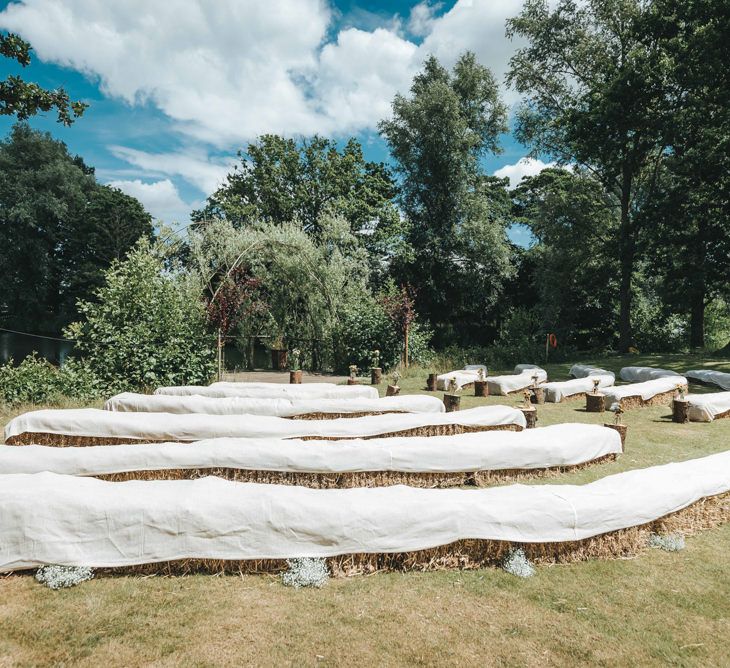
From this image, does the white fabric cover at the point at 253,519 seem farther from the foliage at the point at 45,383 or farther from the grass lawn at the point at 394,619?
the foliage at the point at 45,383

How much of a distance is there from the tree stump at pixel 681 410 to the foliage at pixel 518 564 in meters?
7.23

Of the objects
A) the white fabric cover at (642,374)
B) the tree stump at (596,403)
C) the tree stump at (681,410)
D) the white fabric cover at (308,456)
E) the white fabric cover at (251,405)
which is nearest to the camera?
the white fabric cover at (308,456)

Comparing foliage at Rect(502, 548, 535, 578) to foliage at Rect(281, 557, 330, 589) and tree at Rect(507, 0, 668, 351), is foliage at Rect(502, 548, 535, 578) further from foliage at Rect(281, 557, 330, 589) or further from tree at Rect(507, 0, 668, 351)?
tree at Rect(507, 0, 668, 351)

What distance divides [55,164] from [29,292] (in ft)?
30.6

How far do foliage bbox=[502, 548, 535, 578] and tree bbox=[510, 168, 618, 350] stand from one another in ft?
63.5

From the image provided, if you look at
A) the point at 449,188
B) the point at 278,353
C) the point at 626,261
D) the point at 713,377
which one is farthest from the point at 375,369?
the point at 449,188

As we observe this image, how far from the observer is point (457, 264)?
26.5 m

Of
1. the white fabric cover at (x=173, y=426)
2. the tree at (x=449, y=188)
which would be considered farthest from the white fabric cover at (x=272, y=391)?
the tree at (x=449, y=188)

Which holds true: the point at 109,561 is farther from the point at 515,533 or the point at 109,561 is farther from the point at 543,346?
the point at 543,346

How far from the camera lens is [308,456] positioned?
5520 mm

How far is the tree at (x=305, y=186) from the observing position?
94.0ft

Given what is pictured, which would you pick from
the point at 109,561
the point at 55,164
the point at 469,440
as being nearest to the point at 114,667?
the point at 109,561

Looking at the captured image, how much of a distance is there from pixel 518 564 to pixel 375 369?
1024 centimetres

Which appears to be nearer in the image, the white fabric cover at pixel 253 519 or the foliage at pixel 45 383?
the white fabric cover at pixel 253 519
